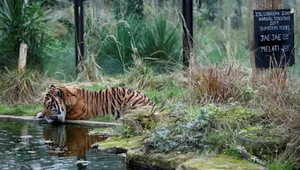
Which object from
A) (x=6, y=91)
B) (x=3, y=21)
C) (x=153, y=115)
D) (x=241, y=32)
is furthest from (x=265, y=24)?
(x=241, y=32)

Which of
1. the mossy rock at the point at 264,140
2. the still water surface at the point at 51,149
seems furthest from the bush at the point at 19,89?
the mossy rock at the point at 264,140

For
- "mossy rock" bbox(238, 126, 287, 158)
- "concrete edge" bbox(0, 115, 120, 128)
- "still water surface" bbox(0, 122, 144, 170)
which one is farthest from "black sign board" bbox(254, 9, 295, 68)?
"mossy rock" bbox(238, 126, 287, 158)

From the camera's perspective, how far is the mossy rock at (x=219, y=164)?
796 centimetres

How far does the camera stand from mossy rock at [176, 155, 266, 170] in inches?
314

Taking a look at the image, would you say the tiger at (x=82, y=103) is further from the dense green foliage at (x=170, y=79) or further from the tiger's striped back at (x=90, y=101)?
the dense green foliage at (x=170, y=79)

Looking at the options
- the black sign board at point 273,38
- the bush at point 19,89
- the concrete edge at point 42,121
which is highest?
the black sign board at point 273,38

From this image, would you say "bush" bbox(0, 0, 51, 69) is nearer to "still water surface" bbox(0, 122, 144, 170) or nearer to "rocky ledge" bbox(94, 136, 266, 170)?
"still water surface" bbox(0, 122, 144, 170)

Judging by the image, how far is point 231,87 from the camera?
39.0 feet

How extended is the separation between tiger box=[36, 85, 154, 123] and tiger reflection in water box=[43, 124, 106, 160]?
0.29 metres

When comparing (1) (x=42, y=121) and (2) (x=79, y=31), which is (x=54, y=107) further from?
(2) (x=79, y=31)

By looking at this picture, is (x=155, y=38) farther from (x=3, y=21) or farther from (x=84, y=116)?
(x=84, y=116)

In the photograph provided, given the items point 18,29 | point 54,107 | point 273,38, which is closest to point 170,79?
point 54,107

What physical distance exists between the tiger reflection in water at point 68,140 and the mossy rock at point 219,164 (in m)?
1.82

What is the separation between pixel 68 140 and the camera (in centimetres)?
1105
